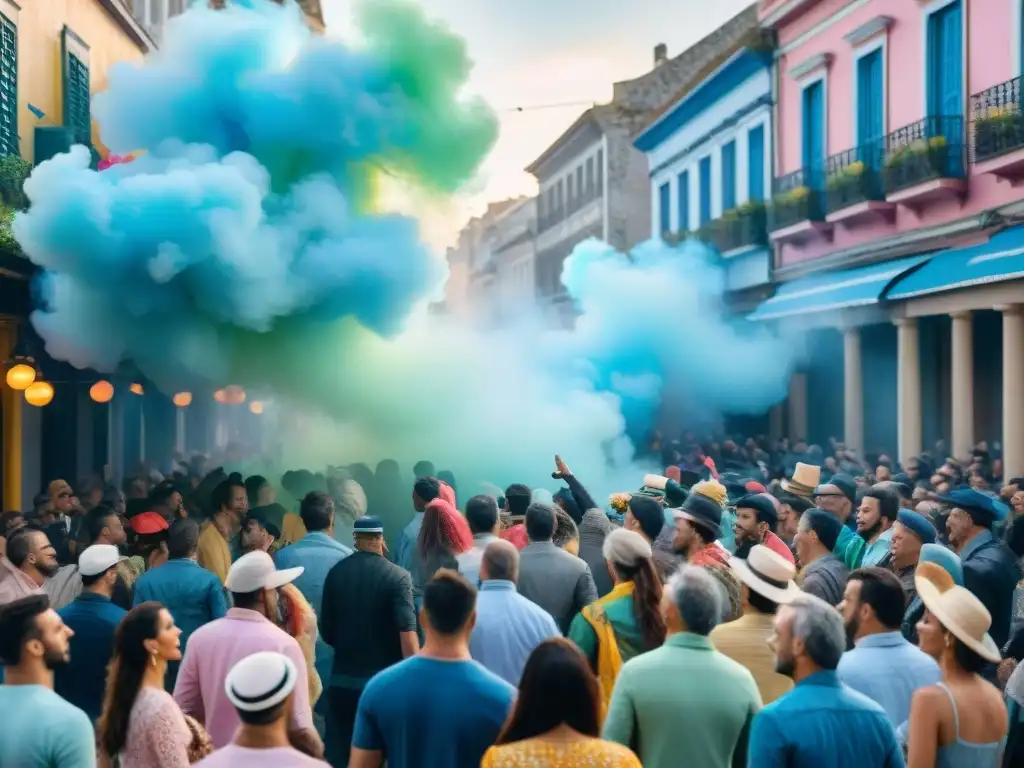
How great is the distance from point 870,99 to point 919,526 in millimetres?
15292

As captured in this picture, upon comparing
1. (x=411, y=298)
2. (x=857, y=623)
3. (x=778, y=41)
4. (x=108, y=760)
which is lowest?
(x=108, y=760)

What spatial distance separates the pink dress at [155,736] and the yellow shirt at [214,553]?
3768 millimetres

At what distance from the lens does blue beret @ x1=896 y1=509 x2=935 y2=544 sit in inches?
253

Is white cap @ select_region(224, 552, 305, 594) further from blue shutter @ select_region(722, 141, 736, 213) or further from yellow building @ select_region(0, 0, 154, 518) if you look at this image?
blue shutter @ select_region(722, 141, 736, 213)

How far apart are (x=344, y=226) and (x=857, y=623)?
9571 mm

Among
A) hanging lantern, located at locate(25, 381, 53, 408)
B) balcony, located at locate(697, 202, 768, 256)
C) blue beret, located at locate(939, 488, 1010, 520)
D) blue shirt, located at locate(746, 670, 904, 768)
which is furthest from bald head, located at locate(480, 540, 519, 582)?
balcony, located at locate(697, 202, 768, 256)

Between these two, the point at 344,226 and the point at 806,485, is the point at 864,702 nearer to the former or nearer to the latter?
the point at 806,485

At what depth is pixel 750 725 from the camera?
166 inches

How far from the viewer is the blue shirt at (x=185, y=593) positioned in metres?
6.17

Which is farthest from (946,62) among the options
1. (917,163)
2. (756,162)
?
(756,162)

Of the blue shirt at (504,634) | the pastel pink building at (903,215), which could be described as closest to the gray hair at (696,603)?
the blue shirt at (504,634)

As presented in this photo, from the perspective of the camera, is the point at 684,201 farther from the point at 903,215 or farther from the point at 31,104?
the point at 31,104

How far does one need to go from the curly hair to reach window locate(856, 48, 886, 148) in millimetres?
14066

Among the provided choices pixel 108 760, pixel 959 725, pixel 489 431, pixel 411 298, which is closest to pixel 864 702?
pixel 959 725
